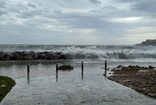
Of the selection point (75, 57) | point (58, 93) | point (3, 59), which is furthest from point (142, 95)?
point (75, 57)

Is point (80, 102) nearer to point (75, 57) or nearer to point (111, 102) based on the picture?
point (111, 102)

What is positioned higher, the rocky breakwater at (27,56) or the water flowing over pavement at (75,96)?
the rocky breakwater at (27,56)

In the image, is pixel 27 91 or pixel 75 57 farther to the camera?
pixel 75 57

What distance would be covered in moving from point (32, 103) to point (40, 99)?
565mm

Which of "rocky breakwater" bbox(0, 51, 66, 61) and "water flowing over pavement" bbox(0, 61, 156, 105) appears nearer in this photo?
"water flowing over pavement" bbox(0, 61, 156, 105)

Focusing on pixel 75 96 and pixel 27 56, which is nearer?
pixel 75 96

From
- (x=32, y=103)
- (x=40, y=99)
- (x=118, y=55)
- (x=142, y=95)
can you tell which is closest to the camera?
(x=32, y=103)

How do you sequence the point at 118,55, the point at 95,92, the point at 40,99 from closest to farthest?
1. the point at 40,99
2. the point at 95,92
3. the point at 118,55

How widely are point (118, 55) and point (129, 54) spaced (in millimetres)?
2791

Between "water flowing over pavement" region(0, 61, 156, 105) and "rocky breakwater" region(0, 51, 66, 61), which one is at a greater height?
"rocky breakwater" region(0, 51, 66, 61)

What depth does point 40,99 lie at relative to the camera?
7723 millimetres

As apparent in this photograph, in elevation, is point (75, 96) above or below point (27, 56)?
below

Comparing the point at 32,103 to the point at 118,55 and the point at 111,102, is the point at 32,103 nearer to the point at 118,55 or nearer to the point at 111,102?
the point at 111,102

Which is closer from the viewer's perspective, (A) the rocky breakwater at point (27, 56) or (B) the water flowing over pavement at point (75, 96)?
(B) the water flowing over pavement at point (75, 96)
